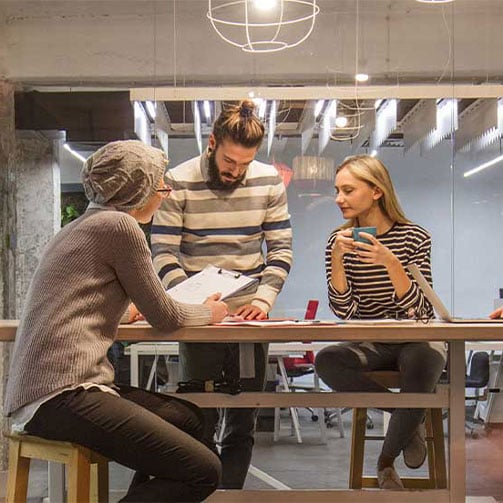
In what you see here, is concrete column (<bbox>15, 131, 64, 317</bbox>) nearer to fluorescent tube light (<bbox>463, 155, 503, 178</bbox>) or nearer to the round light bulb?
the round light bulb

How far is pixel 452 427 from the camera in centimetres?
242

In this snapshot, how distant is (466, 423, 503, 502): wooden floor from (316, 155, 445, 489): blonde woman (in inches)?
39.9

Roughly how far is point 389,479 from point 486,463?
1.89m

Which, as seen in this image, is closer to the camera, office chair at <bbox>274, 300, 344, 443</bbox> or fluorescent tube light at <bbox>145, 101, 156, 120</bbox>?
office chair at <bbox>274, 300, 344, 443</bbox>

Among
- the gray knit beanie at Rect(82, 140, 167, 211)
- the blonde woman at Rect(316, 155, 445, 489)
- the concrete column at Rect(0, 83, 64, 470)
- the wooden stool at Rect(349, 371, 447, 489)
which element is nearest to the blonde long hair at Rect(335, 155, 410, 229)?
the blonde woman at Rect(316, 155, 445, 489)

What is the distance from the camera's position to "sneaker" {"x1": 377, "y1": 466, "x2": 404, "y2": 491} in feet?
8.33

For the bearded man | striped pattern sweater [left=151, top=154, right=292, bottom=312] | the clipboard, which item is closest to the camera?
the clipboard

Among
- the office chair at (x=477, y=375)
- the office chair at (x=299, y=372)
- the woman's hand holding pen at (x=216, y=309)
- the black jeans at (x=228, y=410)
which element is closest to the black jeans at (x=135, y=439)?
the woman's hand holding pen at (x=216, y=309)

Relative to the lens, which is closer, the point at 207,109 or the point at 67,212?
the point at 207,109

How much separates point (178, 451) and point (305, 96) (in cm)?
277

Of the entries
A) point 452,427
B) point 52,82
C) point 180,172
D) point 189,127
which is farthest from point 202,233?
point 52,82

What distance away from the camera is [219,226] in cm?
285

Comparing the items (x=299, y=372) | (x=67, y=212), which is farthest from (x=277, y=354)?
(x=67, y=212)

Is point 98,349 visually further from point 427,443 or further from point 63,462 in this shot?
point 427,443
